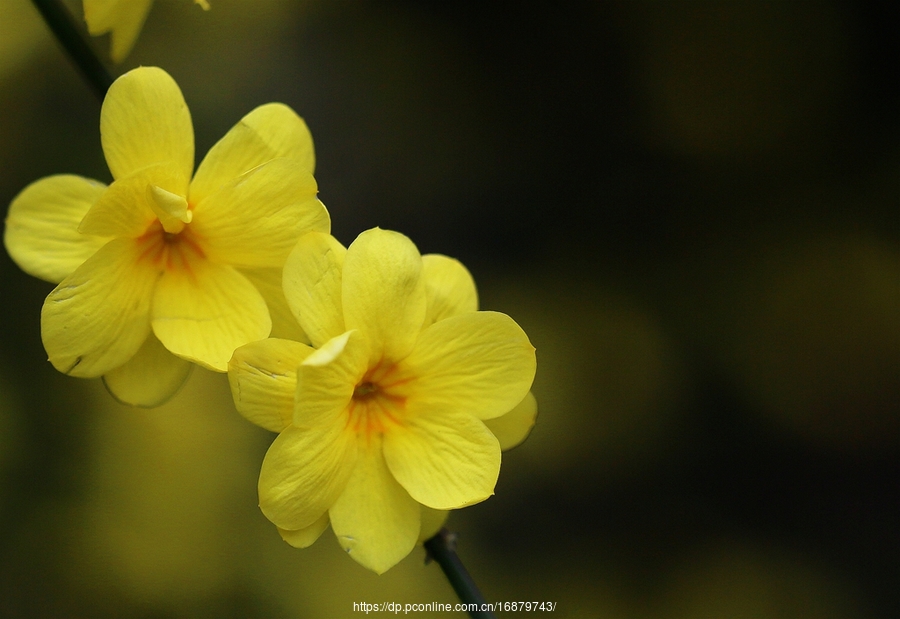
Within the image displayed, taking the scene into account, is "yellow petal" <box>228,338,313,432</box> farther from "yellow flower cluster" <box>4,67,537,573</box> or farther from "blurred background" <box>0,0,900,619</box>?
"blurred background" <box>0,0,900,619</box>

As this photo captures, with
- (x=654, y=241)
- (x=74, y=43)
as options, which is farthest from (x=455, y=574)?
(x=654, y=241)

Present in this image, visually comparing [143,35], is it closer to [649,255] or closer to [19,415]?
[19,415]

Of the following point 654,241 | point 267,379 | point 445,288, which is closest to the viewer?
point 267,379

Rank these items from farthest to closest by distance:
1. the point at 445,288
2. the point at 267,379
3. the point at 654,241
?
the point at 654,241 < the point at 445,288 < the point at 267,379

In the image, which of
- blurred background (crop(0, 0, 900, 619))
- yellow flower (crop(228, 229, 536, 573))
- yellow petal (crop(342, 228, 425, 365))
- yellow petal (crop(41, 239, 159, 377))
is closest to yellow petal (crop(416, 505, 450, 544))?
yellow flower (crop(228, 229, 536, 573))

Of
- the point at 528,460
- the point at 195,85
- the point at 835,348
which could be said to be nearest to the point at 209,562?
the point at 528,460

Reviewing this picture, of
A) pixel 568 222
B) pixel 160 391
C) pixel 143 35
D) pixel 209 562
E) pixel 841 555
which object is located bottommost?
pixel 841 555

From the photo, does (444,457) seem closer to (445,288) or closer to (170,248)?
(445,288)
